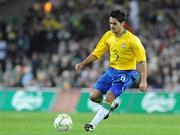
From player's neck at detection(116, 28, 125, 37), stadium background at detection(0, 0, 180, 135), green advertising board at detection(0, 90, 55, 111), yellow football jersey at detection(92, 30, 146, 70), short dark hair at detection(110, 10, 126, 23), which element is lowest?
green advertising board at detection(0, 90, 55, 111)

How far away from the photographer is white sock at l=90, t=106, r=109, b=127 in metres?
15.3

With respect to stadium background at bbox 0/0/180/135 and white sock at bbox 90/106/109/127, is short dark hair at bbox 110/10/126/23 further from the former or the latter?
stadium background at bbox 0/0/180/135

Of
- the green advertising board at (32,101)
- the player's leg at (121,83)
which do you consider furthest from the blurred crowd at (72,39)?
the player's leg at (121,83)

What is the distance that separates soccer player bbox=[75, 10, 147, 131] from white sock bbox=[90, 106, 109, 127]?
0.07 feet

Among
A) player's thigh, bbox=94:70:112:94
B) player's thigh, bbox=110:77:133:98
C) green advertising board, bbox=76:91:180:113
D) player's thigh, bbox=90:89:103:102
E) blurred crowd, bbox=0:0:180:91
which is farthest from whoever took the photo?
blurred crowd, bbox=0:0:180:91

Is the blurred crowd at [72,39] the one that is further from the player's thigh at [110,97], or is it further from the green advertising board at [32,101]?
the player's thigh at [110,97]

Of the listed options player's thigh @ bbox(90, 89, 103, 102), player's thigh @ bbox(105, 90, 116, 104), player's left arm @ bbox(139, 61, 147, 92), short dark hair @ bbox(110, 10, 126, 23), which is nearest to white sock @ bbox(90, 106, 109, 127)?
player's thigh @ bbox(105, 90, 116, 104)

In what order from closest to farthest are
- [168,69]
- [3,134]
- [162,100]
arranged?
1. [3,134]
2. [162,100]
3. [168,69]

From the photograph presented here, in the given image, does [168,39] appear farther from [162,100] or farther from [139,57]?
[139,57]

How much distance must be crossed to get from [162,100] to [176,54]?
3199 mm

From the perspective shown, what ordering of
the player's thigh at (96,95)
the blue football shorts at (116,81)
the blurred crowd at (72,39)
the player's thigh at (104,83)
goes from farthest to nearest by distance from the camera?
the blurred crowd at (72,39)
the player's thigh at (96,95)
the player's thigh at (104,83)
the blue football shorts at (116,81)

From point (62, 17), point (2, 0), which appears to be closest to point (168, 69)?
point (62, 17)

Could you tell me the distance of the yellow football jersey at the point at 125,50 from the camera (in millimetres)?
16000

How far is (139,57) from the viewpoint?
1589cm
